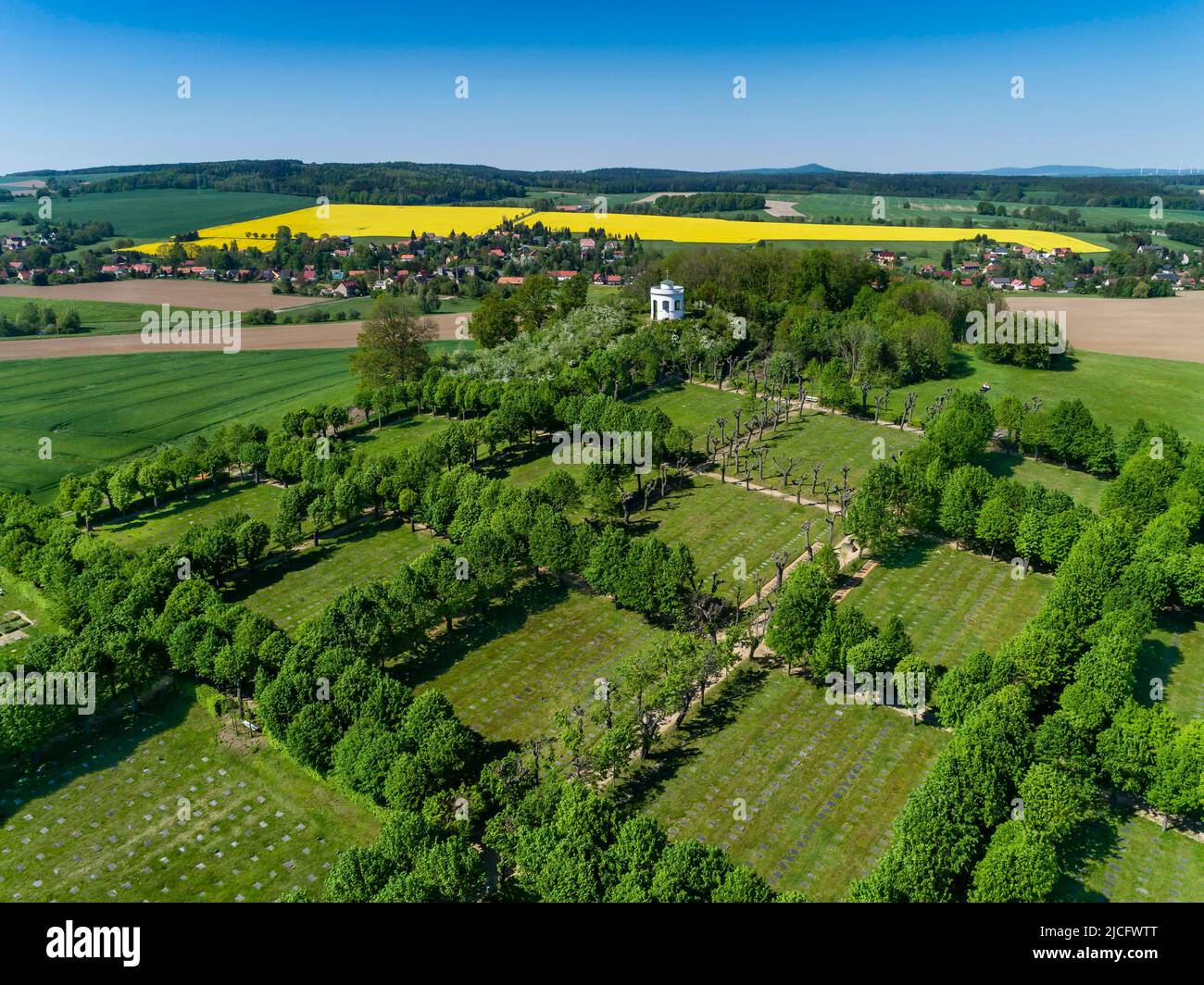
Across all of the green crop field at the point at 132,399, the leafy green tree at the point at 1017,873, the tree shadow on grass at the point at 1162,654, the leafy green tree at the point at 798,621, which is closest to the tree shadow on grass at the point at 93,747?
the leafy green tree at the point at 798,621

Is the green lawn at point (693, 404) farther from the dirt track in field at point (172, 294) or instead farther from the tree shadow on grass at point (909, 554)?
the dirt track in field at point (172, 294)

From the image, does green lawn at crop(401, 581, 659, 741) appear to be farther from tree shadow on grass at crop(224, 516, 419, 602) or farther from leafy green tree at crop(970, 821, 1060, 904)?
leafy green tree at crop(970, 821, 1060, 904)

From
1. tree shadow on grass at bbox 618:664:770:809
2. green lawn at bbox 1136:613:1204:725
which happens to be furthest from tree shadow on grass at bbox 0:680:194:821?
green lawn at bbox 1136:613:1204:725

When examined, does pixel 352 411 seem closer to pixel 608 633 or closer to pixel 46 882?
pixel 608 633

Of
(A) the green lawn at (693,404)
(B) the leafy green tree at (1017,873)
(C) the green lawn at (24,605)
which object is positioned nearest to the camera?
(B) the leafy green tree at (1017,873)

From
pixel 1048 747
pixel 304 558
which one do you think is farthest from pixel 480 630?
pixel 1048 747

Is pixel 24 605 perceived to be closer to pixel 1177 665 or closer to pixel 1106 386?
pixel 1177 665

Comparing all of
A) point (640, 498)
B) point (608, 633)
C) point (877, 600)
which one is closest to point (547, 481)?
point (640, 498)

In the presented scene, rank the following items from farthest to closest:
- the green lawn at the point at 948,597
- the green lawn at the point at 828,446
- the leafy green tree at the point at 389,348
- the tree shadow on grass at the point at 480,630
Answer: the leafy green tree at the point at 389,348, the green lawn at the point at 828,446, the green lawn at the point at 948,597, the tree shadow on grass at the point at 480,630
